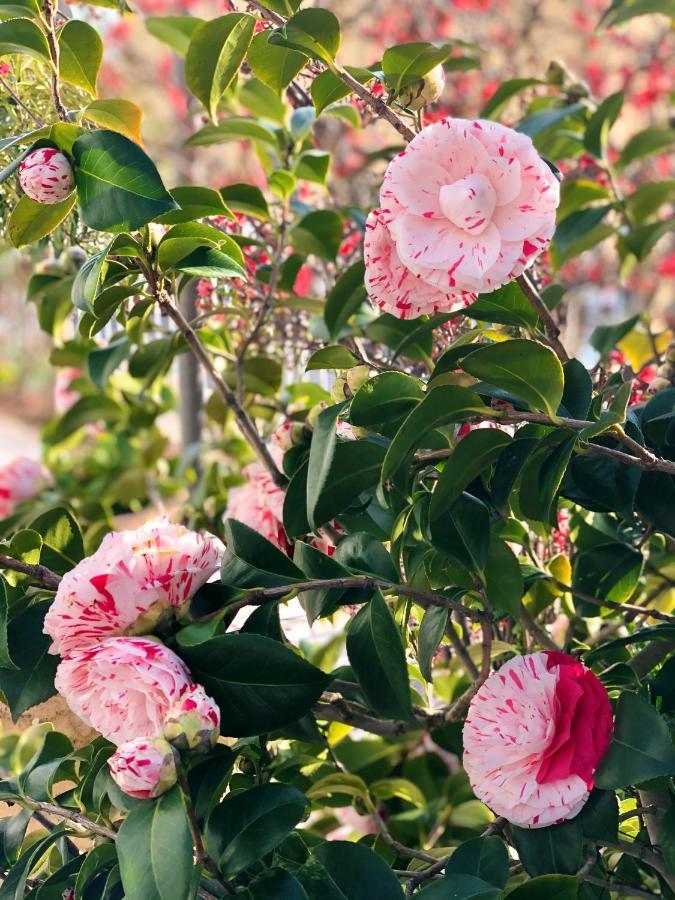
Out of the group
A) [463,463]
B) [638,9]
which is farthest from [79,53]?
[638,9]

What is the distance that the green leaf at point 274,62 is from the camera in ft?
2.19

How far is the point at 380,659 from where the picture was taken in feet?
1.89

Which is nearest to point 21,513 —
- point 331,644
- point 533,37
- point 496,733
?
point 331,644

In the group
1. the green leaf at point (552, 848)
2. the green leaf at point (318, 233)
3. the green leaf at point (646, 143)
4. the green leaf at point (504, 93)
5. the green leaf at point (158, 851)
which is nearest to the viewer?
the green leaf at point (158, 851)

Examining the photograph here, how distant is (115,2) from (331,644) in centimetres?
57

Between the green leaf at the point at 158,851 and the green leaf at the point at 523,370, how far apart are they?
259 mm

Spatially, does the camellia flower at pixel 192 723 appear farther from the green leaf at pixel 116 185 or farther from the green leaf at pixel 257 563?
the green leaf at pixel 116 185

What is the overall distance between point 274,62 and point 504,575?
37cm

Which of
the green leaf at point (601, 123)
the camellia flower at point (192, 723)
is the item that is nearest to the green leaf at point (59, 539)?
the camellia flower at point (192, 723)

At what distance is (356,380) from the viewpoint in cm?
59

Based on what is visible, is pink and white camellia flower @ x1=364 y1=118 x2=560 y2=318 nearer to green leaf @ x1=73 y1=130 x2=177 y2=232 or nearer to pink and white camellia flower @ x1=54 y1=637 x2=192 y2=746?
green leaf @ x1=73 y1=130 x2=177 y2=232

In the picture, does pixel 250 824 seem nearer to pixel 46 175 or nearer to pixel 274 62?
pixel 46 175

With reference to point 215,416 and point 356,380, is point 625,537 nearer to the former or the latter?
point 356,380

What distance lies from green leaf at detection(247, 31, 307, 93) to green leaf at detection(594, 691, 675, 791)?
442mm
